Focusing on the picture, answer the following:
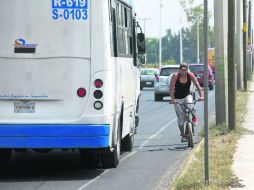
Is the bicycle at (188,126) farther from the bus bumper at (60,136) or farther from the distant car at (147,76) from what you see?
the distant car at (147,76)

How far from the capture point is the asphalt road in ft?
42.0

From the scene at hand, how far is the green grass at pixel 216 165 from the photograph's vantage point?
1183cm

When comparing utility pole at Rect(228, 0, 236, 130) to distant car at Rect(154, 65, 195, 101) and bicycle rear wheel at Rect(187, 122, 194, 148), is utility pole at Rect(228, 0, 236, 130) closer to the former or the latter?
bicycle rear wheel at Rect(187, 122, 194, 148)

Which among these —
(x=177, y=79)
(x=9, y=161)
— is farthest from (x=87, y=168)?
(x=177, y=79)

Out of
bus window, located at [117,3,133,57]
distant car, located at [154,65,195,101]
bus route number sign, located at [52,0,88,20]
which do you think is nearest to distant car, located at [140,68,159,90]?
distant car, located at [154,65,195,101]

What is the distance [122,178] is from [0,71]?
7.54 ft

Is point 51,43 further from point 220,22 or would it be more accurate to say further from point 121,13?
point 220,22

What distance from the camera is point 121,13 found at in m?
15.8

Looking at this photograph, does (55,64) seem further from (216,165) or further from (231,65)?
(231,65)

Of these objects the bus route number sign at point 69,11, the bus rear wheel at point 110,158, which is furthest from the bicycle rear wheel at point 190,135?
the bus route number sign at point 69,11

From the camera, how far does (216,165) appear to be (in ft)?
46.6

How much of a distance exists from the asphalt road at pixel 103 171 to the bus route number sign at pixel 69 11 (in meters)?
2.29

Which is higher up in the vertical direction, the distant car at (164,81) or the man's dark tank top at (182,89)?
the man's dark tank top at (182,89)

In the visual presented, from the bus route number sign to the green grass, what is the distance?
266 cm
